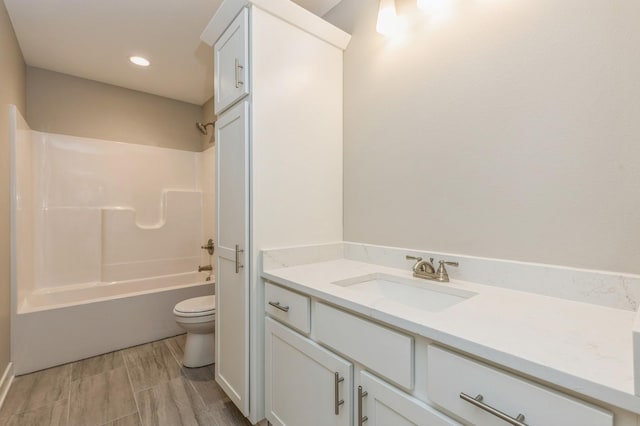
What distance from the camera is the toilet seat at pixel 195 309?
2137 millimetres

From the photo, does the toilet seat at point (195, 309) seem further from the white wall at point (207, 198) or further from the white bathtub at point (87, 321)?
the white wall at point (207, 198)

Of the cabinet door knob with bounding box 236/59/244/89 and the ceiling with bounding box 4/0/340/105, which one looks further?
the ceiling with bounding box 4/0/340/105

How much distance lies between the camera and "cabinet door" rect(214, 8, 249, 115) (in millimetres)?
1457

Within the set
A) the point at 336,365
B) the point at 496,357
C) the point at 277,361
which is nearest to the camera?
the point at 496,357

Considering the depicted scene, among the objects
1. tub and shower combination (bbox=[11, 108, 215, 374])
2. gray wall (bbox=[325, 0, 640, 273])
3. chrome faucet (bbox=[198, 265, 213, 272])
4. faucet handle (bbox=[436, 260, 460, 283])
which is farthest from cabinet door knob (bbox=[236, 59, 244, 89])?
chrome faucet (bbox=[198, 265, 213, 272])

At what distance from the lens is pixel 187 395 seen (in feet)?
6.04

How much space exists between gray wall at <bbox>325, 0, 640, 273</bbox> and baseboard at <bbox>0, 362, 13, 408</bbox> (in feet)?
7.85

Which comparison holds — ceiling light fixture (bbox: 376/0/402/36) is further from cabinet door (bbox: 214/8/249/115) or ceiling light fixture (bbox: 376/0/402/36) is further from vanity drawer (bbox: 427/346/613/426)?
vanity drawer (bbox: 427/346/613/426)

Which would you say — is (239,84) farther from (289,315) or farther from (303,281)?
(289,315)

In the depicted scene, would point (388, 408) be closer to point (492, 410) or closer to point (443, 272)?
point (492, 410)

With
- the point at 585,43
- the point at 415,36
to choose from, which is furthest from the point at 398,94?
the point at 585,43

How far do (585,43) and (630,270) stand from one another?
75cm

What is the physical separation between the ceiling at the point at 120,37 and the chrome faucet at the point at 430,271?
1.72m

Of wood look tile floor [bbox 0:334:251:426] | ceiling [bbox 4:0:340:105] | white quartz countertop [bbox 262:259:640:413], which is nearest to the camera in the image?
white quartz countertop [bbox 262:259:640:413]
